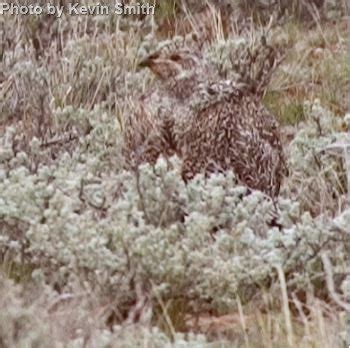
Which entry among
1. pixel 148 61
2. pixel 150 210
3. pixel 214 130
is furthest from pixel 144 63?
pixel 150 210

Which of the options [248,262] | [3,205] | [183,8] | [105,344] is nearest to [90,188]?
[3,205]

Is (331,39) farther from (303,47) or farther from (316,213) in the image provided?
(316,213)

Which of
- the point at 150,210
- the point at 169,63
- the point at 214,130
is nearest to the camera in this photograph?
the point at 150,210

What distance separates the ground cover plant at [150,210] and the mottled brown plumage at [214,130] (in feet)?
0.20

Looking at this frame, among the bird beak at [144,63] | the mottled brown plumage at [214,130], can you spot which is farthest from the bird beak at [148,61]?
the mottled brown plumage at [214,130]

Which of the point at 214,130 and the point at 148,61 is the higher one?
the point at 148,61

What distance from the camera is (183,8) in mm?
3898

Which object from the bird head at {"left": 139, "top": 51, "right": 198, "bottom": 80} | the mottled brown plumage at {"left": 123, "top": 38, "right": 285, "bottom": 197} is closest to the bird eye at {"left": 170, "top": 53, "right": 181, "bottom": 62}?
the bird head at {"left": 139, "top": 51, "right": 198, "bottom": 80}

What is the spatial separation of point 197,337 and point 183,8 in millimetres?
1489

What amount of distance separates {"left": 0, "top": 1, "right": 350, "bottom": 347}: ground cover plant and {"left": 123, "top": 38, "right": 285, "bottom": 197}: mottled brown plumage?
0.06 meters

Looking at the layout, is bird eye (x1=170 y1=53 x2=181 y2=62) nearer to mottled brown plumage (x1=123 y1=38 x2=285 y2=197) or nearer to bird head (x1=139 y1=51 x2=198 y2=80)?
bird head (x1=139 y1=51 x2=198 y2=80)

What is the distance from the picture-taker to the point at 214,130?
336 cm

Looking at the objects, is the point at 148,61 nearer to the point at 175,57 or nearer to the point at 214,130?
the point at 175,57

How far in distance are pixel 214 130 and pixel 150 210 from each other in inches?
15.5
